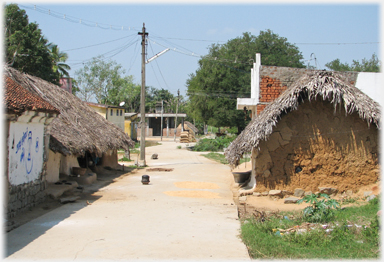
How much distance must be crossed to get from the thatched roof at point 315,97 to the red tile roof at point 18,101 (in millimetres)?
6382

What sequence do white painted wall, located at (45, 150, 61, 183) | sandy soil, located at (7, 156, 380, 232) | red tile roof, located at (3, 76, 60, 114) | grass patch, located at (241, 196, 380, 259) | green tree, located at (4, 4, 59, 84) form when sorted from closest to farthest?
1. grass patch, located at (241, 196, 380, 259)
2. red tile roof, located at (3, 76, 60, 114)
3. sandy soil, located at (7, 156, 380, 232)
4. white painted wall, located at (45, 150, 61, 183)
5. green tree, located at (4, 4, 59, 84)

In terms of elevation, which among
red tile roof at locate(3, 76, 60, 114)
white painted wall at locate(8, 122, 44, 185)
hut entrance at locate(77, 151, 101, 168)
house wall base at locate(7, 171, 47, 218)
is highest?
red tile roof at locate(3, 76, 60, 114)

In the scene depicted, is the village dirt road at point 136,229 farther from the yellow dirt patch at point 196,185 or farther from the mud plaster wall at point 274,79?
the mud plaster wall at point 274,79

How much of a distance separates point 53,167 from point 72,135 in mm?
1681

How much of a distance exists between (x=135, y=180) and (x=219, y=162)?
34.1 feet

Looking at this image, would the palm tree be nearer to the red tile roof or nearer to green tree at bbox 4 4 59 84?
green tree at bbox 4 4 59 84

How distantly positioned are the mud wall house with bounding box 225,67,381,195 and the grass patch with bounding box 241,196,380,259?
11.3 ft

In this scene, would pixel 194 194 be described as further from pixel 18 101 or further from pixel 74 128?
pixel 18 101

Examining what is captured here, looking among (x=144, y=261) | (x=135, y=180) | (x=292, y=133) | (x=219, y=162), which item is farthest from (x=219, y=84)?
(x=144, y=261)

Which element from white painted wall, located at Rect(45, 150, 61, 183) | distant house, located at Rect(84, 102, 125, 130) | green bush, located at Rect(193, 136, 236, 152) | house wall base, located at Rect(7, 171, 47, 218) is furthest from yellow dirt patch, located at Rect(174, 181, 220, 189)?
distant house, located at Rect(84, 102, 125, 130)

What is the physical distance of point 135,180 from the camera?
17.0 m

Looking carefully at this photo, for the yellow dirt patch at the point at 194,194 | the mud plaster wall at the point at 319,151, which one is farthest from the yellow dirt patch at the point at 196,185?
the mud plaster wall at the point at 319,151

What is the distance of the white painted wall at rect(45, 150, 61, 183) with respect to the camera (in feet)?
42.9

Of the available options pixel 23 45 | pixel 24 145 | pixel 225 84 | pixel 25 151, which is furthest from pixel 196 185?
pixel 225 84
